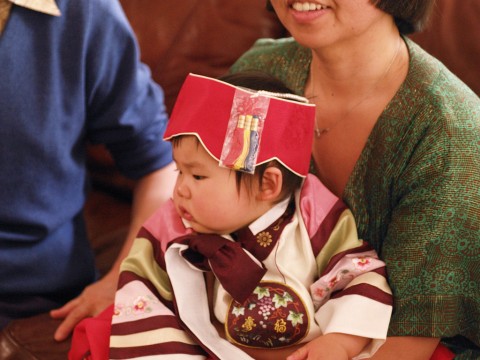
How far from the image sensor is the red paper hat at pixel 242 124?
3.56 ft

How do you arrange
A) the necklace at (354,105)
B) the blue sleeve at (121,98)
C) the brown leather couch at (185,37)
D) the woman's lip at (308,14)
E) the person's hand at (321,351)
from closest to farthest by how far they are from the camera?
the person's hand at (321,351) → the woman's lip at (308,14) → the necklace at (354,105) → the blue sleeve at (121,98) → the brown leather couch at (185,37)

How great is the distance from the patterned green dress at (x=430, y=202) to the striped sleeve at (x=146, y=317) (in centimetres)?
37

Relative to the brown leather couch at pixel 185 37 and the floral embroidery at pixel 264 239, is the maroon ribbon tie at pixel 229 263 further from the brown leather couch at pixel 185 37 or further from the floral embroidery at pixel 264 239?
the brown leather couch at pixel 185 37

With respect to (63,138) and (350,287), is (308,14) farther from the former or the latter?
(63,138)

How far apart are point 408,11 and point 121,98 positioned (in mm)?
632

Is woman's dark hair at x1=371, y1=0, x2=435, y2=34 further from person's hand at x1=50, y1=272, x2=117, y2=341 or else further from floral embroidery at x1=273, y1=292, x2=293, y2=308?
person's hand at x1=50, y1=272, x2=117, y2=341

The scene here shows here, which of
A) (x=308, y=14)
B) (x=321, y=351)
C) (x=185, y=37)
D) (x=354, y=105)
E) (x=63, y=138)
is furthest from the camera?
(x=185, y=37)

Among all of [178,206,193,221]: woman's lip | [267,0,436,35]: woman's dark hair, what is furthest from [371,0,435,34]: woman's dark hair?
[178,206,193,221]: woman's lip

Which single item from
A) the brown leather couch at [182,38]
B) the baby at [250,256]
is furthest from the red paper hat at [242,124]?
the brown leather couch at [182,38]

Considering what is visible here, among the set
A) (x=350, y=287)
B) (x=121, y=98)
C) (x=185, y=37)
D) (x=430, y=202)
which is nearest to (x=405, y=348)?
(x=350, y=287)

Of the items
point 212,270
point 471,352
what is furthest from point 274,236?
point 471,352

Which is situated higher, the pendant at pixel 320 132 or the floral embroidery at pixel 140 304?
the pendant at pixel 320 132

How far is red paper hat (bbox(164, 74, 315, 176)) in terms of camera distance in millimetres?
1085

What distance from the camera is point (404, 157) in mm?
1167
